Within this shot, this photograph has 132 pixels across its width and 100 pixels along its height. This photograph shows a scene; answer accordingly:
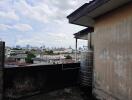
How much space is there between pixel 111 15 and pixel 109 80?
2.04m

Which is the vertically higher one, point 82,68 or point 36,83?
point 82,68

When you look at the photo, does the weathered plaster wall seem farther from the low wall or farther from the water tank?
the low wall

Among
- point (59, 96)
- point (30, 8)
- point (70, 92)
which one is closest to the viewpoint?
point (59, 96)

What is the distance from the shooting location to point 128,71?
12.2 feet

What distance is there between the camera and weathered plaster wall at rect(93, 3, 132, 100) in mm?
3748

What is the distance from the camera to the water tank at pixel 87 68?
6238mm

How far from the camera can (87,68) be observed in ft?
20.7

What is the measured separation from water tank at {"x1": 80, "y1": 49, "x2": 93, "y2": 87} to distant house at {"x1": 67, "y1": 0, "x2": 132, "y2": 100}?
28.5 inches

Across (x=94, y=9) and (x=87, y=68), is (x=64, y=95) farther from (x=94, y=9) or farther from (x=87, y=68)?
(x=94, y=9)

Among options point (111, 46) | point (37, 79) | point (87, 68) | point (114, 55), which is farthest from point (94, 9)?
point (37, 79)

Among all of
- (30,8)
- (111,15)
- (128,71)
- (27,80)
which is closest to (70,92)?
(27,80)

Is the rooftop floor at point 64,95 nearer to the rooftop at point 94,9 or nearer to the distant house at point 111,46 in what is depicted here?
the distant house at point 111,46

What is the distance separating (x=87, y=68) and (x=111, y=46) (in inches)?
83.1

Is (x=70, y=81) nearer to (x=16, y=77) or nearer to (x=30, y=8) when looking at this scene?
(x=16, y=77)
